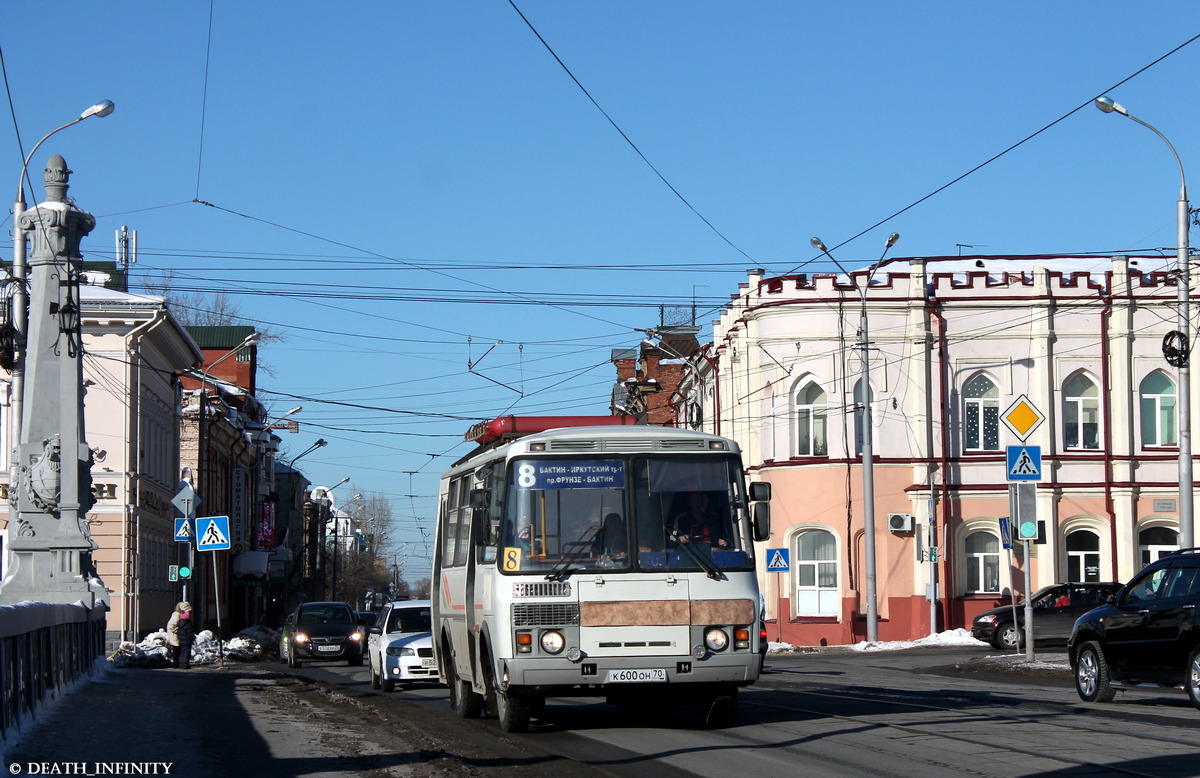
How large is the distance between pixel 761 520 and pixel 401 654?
1103 centimetres

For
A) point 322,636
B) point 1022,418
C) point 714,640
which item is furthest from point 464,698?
point 322,636

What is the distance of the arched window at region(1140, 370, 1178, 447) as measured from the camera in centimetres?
4662

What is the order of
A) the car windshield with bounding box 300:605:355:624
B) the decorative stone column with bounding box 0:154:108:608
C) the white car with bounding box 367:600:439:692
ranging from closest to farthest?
the white car with bounding box 367:600:439:692
the decorative stone column with bounding box 0:154:108:608
the car windshield with bounding box 300:605:355:624

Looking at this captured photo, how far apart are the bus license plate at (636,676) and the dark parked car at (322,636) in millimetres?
23490

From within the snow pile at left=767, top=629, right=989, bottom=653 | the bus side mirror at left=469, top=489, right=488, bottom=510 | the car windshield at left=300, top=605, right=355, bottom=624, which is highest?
the bus side mirror at left=469, top=489, right=488, bottom=510

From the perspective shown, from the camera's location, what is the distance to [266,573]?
239 feet

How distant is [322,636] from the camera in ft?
120

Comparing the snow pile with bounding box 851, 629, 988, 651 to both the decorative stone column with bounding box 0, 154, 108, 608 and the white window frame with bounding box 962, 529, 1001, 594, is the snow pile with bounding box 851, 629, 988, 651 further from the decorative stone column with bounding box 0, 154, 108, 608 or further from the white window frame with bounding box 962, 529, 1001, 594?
the decorative stone column with bounding box 0, 154, 108, 608

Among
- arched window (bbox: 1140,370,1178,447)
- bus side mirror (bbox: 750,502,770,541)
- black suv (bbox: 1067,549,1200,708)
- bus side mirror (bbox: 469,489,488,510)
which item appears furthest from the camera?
arched window (bbox: 1140,370,1178,447)

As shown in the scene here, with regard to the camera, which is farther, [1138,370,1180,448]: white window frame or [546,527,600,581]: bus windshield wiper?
[1138,370,1180,448]: white window frame

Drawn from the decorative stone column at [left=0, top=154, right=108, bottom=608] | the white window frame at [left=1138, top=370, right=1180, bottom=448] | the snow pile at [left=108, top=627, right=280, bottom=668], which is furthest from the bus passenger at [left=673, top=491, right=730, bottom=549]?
the white window frame at [left=1138, top=370, right=1180, bottom=448]

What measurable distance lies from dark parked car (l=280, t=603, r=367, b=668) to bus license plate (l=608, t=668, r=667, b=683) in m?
23.5

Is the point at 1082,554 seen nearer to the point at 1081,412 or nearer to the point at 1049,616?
the point at 1081,412

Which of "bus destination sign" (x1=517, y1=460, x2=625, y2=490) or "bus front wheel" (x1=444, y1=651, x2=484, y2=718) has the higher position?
"bus destination sign" (x1=517, y1=460, x2=625, y2=490)
